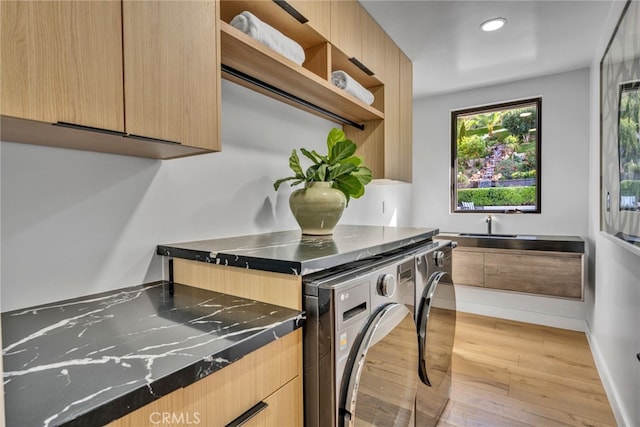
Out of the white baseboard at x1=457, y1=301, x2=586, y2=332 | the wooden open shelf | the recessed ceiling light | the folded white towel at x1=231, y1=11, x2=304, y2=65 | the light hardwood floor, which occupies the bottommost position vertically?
the light hardwood floor

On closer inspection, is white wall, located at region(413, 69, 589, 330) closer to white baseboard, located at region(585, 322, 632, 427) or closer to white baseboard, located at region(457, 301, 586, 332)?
white baseboard, located at region(457, 301, 586, 332)

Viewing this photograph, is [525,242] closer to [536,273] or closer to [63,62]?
[536,273]

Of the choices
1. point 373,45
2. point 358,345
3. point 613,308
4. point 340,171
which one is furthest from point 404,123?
point 358,345

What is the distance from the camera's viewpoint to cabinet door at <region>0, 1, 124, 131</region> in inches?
25.2

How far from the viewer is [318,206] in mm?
1536

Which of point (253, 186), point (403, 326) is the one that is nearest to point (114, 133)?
point (253, 186)

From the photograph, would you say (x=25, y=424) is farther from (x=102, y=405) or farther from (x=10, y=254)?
(x=10, y=254)

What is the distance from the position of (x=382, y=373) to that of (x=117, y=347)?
2.54 ft

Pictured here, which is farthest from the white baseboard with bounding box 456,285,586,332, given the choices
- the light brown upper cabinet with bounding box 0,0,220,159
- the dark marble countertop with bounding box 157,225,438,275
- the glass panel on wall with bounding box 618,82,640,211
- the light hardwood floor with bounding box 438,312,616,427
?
the light brown upper cabinet with bounding box 0,0,220,159

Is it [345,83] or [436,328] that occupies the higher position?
[345,83]

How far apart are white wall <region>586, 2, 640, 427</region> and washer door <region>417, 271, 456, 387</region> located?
Result: 0.73 metres

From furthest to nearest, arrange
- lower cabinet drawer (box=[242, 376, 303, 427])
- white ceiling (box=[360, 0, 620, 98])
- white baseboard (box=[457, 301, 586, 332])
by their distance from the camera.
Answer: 1. white baseboard (box=[457, 301, 586, 332])
2. white ceiling (box=[360, 0, 620, 98])
3. lower cabinet drawer (box=[242, 376, 303, 427])

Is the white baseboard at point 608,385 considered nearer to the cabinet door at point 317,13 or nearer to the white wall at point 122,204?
the white wall at point 122,204

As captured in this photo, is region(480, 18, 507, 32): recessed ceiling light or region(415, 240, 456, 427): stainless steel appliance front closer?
region(415, 240, 456, 427): stainless steel appliance front
